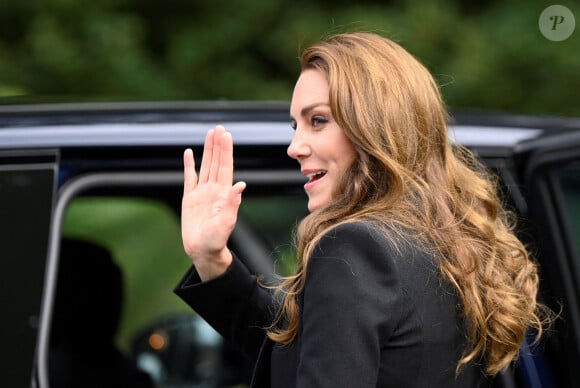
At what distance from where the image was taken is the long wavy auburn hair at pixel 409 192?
1.71m

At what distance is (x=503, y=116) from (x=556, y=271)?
48 centimetres

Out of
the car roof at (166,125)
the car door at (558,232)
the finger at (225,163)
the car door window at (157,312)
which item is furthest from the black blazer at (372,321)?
the car door window at (157,312)

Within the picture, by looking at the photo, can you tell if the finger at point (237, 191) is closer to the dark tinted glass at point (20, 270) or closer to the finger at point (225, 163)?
the finger at point (225, 163)

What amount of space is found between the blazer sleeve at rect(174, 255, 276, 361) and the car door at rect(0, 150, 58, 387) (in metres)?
0.26

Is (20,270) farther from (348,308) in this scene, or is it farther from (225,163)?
(348,308)

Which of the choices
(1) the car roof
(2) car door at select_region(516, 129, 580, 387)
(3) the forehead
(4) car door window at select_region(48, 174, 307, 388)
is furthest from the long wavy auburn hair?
(4) car door window at select_region(48, 174, 307, 388)

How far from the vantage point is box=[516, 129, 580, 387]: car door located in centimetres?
213

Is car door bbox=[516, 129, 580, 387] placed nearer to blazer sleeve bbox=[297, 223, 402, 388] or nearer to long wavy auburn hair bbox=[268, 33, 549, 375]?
long wavy auburn hair bbox=[268, 33, 549, 375]

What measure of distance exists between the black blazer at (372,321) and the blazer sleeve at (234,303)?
0.80 feet

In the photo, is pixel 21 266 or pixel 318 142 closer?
pixel 318 142

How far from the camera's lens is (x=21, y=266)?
2021 mm

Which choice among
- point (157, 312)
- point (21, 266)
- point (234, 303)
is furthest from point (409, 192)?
point (157, 312)

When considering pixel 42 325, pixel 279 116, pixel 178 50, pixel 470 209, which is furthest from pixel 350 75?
pixel 178 50

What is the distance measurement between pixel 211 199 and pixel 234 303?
0.75 ft
